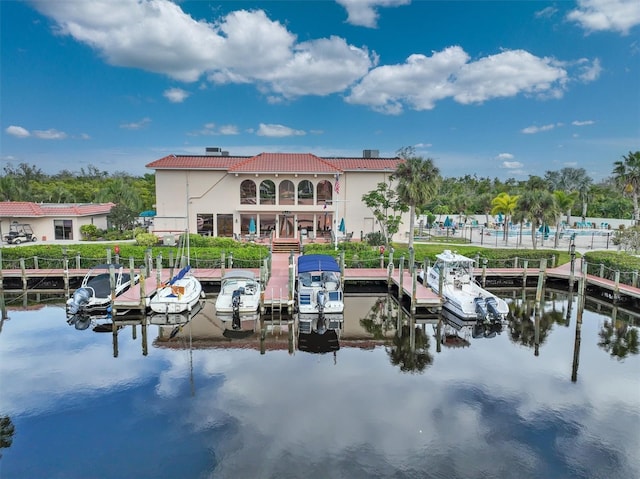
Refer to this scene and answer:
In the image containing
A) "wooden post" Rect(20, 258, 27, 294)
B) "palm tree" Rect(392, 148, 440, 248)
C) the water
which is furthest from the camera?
"palm tree" Rect(392, 148, 440, 248)

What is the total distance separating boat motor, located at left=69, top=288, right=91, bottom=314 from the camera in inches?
806

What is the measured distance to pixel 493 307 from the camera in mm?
19438

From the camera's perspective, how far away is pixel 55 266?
28016 millimetres

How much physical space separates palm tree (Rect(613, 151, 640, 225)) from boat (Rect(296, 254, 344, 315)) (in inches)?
1427

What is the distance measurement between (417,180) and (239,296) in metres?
16.3

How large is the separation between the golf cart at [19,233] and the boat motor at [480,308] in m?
34.4

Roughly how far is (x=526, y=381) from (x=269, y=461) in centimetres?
898

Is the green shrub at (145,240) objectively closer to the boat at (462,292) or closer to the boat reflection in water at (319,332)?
the boat reflection in water at (319,332)

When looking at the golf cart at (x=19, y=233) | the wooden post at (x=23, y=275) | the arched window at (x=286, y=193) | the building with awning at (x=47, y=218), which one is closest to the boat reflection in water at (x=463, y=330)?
the arched window at (x=286, y=193)

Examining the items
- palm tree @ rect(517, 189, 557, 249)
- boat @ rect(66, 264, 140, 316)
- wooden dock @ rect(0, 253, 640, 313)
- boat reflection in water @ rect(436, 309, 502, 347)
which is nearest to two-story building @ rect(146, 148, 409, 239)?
wooden dock @ rect(0, 253, 640, 313)

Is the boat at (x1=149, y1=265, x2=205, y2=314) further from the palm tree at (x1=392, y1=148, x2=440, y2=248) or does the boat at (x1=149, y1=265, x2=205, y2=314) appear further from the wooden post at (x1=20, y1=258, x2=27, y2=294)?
the palm tree at (x1=392, y1=148, x2=440, y2=248)

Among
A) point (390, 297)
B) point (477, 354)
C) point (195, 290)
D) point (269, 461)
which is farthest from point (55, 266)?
point (477, 354)

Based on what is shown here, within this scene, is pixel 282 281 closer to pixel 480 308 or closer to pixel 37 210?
pixel 480 308

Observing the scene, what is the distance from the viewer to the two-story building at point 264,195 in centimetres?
3538
